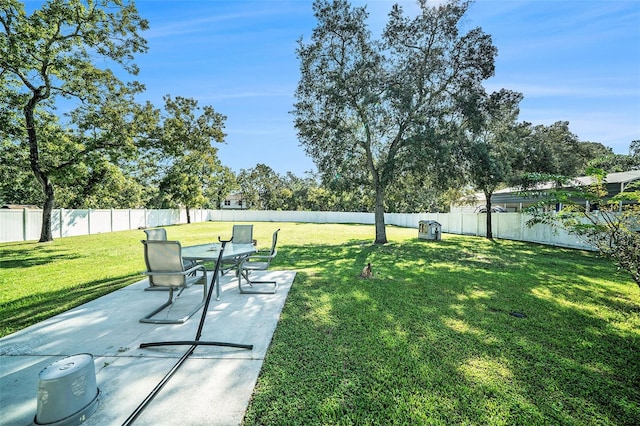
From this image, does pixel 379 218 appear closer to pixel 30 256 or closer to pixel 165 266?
pixel 165 266

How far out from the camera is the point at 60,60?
10578 mm

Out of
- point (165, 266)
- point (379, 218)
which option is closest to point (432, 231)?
point (379, 218)

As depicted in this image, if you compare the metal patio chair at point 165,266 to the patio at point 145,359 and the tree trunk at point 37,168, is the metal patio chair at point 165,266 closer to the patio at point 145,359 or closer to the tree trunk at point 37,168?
the patio at point 145,359

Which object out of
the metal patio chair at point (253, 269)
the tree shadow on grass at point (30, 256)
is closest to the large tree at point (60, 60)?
the tree shadow on grass at point (30, 256)

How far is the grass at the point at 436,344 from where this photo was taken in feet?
7.06

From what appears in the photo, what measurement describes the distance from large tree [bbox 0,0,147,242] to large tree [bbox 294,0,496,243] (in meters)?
7.45

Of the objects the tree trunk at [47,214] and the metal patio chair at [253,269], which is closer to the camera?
the metal patio chair at [253,269]

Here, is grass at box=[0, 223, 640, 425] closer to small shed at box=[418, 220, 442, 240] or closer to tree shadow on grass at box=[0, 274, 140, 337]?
tree shadow on grass at box=[0, 274, 140, 337]

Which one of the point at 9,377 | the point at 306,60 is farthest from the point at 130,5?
the point at 9,377

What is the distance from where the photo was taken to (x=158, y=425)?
186cm

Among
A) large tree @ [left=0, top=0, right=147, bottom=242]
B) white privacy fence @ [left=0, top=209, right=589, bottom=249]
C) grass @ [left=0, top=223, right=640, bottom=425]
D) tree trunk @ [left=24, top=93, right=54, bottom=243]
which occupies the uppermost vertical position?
large tree @ [left=0, top=0, right=147, bottom=242]

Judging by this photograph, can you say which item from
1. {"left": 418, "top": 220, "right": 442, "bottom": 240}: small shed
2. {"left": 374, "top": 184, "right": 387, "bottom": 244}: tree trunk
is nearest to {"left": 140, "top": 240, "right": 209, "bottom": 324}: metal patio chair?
{"left": 374, "top": 184, "right": 387, "bottom": 244}: tree trunk

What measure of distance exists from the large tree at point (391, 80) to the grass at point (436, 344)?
7324 mm

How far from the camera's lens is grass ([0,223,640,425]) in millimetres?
2152
